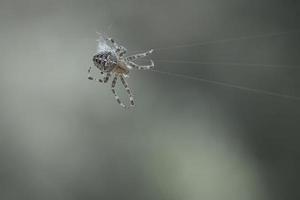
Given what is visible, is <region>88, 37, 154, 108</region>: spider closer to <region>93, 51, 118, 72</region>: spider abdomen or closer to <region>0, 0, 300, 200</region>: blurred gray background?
<region>93, 51, 118, 72</region>: spider abdomen

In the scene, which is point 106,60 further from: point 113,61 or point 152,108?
point 152,108

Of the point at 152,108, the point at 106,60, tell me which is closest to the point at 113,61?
the point at 106,60

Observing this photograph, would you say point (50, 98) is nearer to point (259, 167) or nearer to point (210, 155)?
point (210, 155)

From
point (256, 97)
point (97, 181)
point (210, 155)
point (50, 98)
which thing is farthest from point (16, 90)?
point (256, 97)

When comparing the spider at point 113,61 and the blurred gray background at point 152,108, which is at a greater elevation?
the blurred gray background at point 152,108

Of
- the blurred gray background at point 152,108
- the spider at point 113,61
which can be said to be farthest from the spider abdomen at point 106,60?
the blurred gray background at point 152,108

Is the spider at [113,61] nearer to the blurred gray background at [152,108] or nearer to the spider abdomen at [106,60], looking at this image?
the spider abdomen at [106,60]

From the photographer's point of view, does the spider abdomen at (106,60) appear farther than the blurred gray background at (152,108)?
No

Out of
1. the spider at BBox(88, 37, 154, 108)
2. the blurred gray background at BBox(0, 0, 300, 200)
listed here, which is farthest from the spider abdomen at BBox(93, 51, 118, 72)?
the blurred gray background at BBox(0, 0, 300, 200)

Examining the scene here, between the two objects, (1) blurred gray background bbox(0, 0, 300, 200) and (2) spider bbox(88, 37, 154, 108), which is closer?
(2) spider bbox(88, 37, 154, 108)
